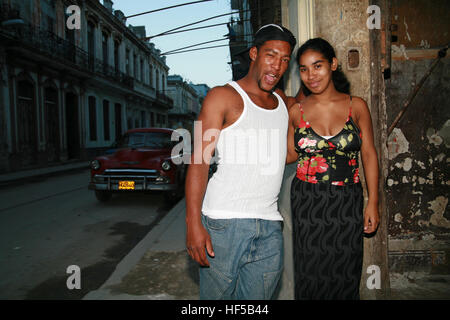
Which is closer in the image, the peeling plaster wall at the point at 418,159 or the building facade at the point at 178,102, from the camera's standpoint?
the peeling plaster wall at the point at 418,159

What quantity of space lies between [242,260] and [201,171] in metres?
0.50

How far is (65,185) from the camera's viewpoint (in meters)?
9.98

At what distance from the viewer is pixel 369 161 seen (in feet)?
6.46

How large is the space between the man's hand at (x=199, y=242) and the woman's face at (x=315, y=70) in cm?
112


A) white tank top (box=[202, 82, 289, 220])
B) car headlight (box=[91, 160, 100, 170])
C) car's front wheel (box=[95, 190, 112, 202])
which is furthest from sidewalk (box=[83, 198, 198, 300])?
car's front wheel (box=[95, 190, 112, 202])

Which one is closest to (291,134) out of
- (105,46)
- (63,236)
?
(63,236)

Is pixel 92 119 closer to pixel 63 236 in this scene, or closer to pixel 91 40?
pixel 91 40

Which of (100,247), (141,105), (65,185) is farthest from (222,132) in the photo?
(141,105)

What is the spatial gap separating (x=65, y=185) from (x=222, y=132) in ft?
32.1

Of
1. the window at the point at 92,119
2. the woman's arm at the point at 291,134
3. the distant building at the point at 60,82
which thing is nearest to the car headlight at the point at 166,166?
the woman's arm at the point at 291,134

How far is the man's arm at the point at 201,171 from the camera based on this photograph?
Result: 5.04ft

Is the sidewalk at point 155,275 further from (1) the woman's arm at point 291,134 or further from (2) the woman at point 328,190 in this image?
(1) the woman's arm at point 291,134
